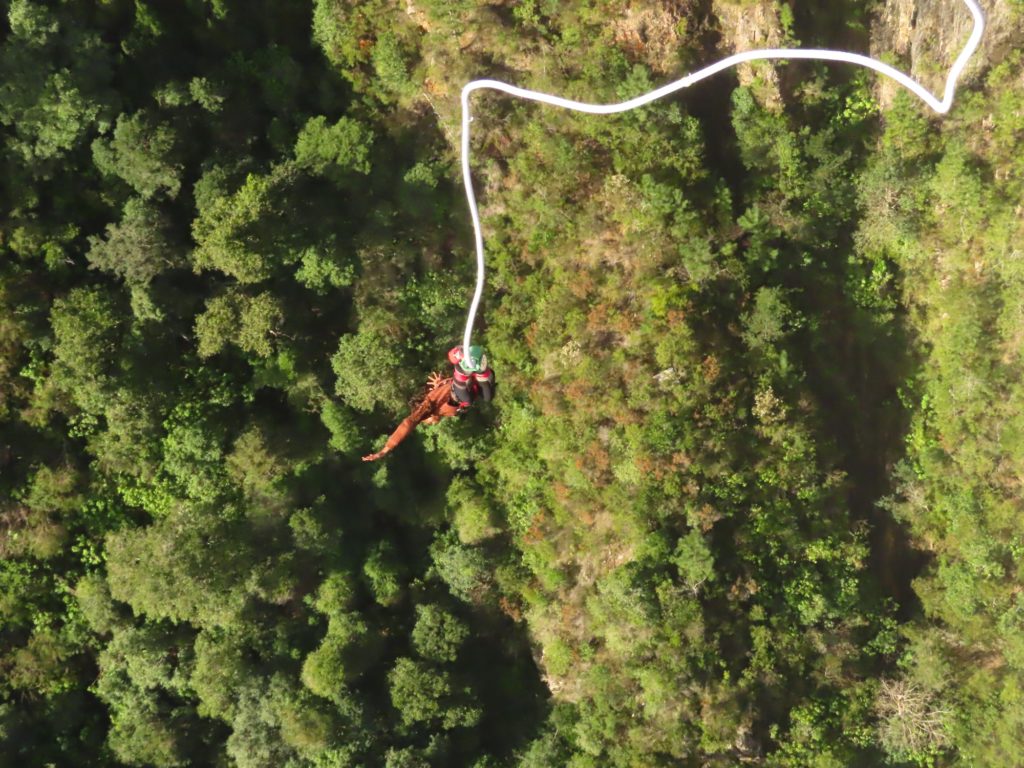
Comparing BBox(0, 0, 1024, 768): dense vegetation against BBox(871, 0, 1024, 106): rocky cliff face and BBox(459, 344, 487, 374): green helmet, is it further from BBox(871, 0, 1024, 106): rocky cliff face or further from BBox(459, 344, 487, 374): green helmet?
BBox(459, 344, 487, 374): green helmet

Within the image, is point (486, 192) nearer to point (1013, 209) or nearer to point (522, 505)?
point (522, 505)

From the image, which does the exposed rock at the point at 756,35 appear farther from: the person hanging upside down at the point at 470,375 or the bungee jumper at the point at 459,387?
the person hanging upside down at the point at 470,375

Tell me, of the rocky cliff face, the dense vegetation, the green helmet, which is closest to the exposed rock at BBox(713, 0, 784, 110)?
the dense vegetation

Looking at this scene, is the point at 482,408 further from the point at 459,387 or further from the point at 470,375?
the point at 470,375

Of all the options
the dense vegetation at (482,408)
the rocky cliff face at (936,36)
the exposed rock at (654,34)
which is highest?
the rocky cliff face at (936,36)

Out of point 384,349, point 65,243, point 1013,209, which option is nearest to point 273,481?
point 384,349

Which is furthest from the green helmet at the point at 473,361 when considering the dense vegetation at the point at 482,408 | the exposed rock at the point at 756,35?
the exposed rock at the point at 756,35
